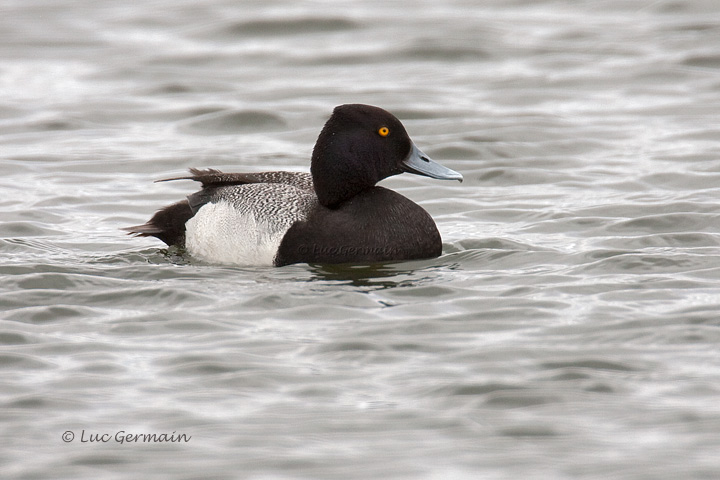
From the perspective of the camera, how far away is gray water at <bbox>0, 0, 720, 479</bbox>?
5.52 m

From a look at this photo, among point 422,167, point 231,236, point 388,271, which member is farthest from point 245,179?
point 388,271

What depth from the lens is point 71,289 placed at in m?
7.79

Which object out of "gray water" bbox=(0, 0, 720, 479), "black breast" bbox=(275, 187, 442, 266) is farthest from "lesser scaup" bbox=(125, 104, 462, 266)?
"gray water" bbox=(0, 0, 720, 479)

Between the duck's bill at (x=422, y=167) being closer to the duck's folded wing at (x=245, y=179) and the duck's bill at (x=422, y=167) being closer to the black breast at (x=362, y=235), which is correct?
the black breast at (x=362, y=235)

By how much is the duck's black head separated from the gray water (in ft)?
1.97

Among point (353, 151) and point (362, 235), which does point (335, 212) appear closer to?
point (362, 235)

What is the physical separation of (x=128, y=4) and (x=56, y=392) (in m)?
12.7

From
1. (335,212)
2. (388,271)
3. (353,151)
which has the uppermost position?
(353,151)

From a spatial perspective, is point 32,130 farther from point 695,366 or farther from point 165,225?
point 695,366

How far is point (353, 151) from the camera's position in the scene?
27.6 ft

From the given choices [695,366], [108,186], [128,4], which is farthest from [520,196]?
[128,4]

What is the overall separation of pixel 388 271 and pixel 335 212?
585mm

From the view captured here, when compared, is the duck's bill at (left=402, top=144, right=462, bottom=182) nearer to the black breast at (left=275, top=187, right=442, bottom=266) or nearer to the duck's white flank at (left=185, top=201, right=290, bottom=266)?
the black breast at (left=275, top=187, right=442, bottom=266)

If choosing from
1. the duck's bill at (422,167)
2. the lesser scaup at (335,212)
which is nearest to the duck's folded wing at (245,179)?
the lesser scaup at (335,212)
